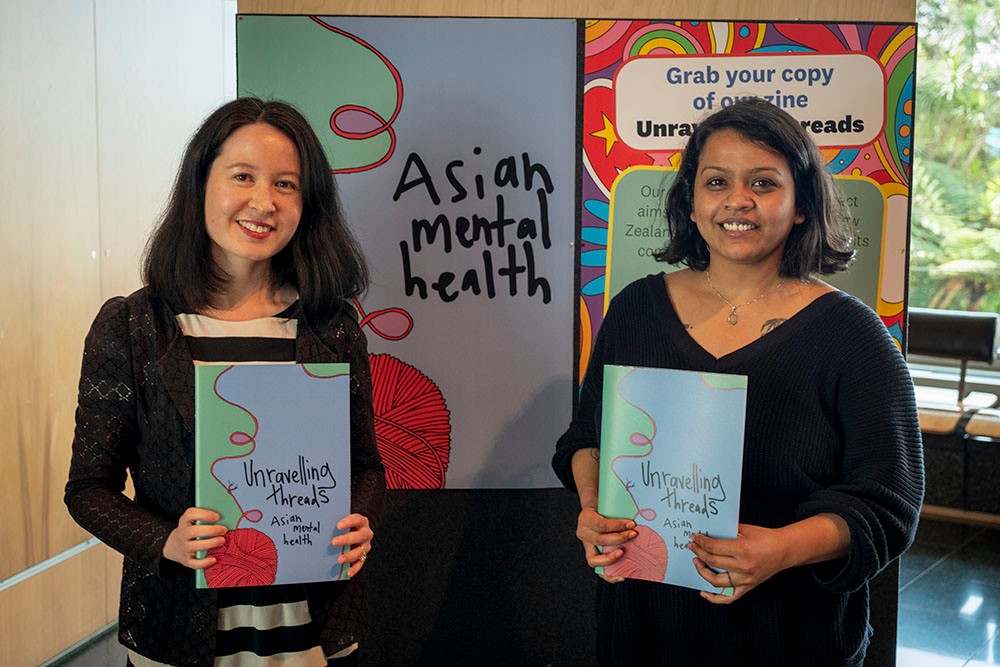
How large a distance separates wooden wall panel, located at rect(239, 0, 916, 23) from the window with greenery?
4189mm

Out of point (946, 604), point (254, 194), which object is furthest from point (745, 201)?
point (946, 604)

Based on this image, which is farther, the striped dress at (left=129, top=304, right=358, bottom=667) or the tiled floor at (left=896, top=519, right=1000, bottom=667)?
the tiled floor at (left=896, top=519, right=1000, bottom=667)

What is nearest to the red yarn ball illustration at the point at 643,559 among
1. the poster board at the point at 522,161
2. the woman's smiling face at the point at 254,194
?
the woman's smiling face at the point at 254,194

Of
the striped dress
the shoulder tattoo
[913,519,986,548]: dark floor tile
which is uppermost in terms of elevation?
the shoulder tattoo

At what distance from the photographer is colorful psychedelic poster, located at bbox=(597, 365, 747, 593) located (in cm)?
146

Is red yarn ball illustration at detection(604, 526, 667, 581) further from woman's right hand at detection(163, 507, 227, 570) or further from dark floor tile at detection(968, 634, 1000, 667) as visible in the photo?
dark floor tile at detection(968, 634, 1000, 667)

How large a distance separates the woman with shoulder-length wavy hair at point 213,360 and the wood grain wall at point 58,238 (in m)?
1.98

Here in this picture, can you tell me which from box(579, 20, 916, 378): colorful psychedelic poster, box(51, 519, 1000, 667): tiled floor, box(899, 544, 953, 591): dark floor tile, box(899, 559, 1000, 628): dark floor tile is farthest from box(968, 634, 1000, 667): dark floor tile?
box(579, 20, 916, 378): colorful psychedelic poster

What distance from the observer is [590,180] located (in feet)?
8.11

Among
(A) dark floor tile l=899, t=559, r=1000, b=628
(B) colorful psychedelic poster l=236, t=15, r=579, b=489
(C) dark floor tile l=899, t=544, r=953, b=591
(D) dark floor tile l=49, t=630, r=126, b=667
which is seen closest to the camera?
(B) colorful psychedelic poster l=236, t=15, r=579, b=489

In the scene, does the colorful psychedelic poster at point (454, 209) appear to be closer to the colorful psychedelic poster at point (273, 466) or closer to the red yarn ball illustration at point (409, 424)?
the red yarn ball illustration at point (409, 424)

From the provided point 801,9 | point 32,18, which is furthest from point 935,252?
point 32,18

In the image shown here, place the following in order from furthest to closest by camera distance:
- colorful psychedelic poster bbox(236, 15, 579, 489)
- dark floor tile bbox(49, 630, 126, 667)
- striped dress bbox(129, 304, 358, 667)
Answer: dark floor tile bbox(49, 630, 126, 667) < colorful psychedelic poster bbox(236, 15, 579, 489) < striped dress bbox(129, 304, 358, 667)

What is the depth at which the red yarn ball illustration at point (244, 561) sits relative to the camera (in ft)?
4.60
